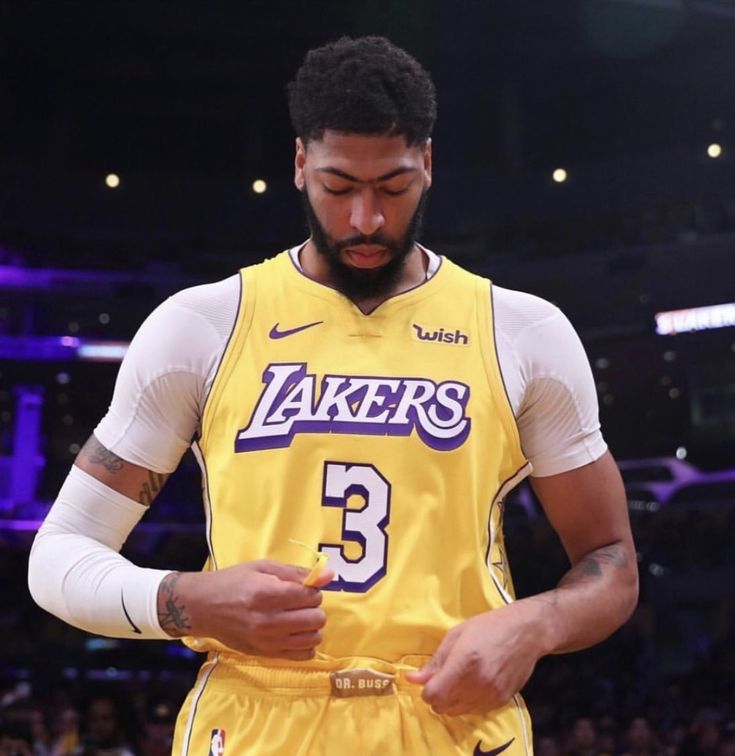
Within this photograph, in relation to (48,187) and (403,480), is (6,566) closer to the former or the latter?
(48,187)

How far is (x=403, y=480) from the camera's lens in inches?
75.4

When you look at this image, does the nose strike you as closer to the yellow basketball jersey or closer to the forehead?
the forehead

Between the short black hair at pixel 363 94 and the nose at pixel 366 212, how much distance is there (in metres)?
0.11

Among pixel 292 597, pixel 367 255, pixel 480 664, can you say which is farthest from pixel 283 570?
pixel 367 255

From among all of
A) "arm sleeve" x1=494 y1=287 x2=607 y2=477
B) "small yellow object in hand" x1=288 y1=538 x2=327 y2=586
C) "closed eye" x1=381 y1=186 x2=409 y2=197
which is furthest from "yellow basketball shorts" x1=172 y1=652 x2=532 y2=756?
"closed eye" x1=381 y1=186 x2=409 y2=197

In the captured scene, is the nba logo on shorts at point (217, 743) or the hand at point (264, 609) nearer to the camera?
the hand at point (264, 609)

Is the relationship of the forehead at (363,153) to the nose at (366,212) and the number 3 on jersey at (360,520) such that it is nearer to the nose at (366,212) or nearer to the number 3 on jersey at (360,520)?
the nose at (366,212)

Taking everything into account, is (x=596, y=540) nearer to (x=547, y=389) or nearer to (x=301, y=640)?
(x=547, y=389)

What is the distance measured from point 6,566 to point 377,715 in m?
16.7

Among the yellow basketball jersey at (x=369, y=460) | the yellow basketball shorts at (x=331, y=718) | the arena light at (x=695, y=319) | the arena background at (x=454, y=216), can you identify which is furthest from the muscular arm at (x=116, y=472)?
the arena light at (x=695, y=319)

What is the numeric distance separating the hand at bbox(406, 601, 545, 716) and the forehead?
76cm

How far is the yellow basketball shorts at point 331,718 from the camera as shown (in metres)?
1.86

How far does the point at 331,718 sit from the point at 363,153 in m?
0.93

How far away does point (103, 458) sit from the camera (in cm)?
206
